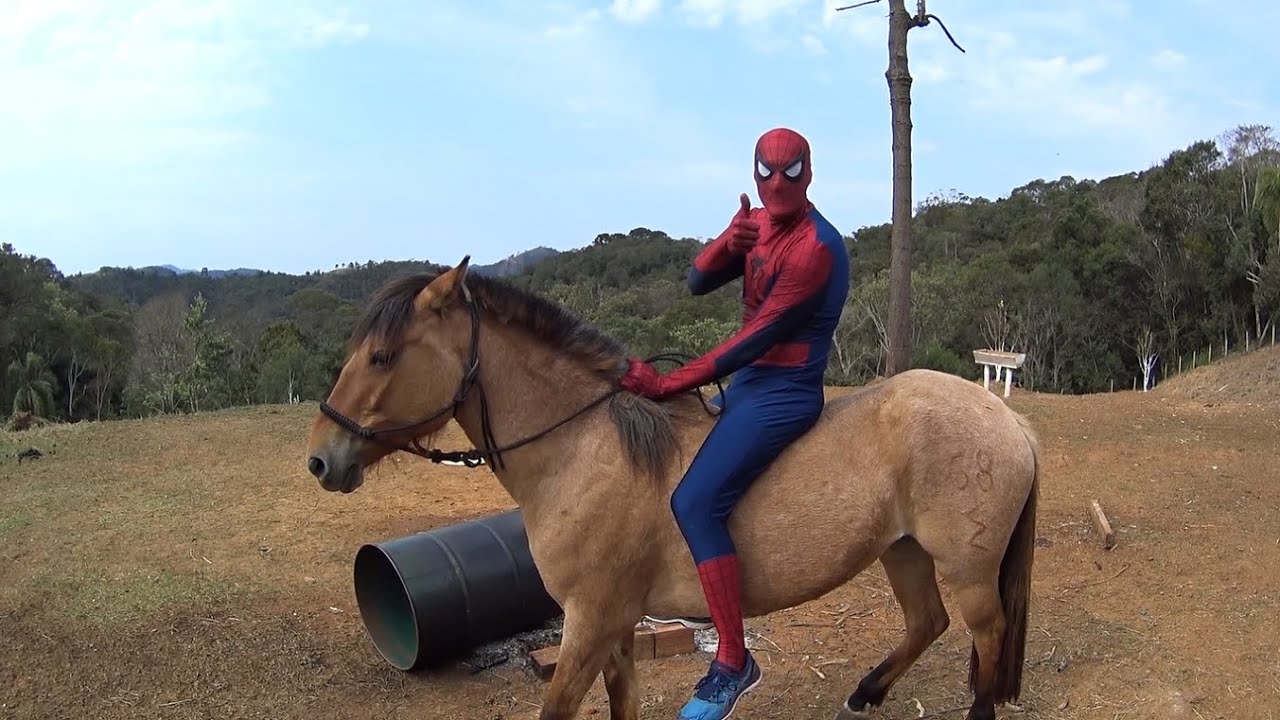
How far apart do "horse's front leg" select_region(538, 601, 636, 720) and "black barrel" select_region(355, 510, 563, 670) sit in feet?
4.81

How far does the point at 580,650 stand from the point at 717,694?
20.3 inches

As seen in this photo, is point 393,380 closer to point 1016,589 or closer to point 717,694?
point 717,694

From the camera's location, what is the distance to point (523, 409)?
2.94 meters

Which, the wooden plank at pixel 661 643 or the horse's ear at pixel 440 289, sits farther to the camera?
the wooden plank at pixel 661 643

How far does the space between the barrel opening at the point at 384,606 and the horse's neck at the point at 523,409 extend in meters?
1.83

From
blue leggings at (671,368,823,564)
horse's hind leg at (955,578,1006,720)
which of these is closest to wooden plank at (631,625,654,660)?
horse's hind leg at (955,578,1006,720)

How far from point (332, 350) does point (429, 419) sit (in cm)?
3502

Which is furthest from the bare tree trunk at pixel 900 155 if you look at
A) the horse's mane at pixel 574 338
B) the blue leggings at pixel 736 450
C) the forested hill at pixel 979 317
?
the forested hill at pixel 979 317

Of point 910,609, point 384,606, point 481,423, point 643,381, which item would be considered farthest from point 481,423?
point 384,606

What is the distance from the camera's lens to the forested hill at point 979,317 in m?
27.3

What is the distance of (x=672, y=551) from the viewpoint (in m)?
2.94

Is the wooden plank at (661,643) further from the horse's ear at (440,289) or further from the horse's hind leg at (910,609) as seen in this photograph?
the horse's ear at (440,289)

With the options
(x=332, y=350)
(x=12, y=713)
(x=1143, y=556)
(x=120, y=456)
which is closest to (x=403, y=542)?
(x=12, y=713)

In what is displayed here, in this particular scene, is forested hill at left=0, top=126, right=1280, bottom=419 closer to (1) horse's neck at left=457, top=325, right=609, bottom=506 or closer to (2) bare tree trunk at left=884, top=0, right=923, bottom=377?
(2) bare tree trunk at left=884, top=0, right=923, bottom=377
